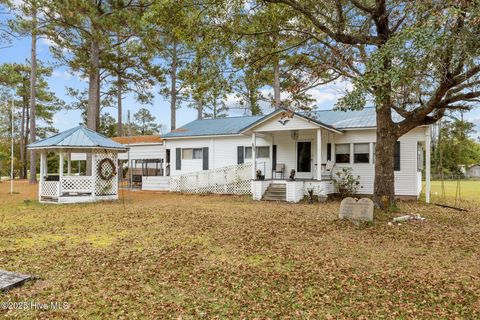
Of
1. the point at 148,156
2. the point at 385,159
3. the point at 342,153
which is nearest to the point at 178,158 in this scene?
the point at 148,156

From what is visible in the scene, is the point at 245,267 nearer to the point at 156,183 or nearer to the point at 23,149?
the point at 156,183

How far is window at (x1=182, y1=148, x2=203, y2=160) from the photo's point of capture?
67.2ft

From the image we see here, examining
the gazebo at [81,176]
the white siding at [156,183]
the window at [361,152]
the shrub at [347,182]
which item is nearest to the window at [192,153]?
the white siding at [156,183]

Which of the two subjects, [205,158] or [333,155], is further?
[205,158]

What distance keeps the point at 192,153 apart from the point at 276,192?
7.02m

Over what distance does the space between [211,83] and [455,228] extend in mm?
8404

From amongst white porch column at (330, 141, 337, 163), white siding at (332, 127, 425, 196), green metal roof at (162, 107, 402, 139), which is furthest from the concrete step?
white siding at (332, 127, 425, 196)

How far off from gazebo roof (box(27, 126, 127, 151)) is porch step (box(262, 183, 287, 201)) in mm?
7042

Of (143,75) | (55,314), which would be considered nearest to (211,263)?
(55,314)

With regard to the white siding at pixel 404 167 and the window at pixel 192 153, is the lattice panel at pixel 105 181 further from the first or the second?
the white siding at pixel 404 167

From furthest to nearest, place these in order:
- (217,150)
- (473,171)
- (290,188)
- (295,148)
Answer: (473,171), (217,150), (295,148), (290,188)

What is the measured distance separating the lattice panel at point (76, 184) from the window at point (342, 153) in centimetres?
1161

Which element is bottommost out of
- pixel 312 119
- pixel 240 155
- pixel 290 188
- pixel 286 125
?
pixel 290 188

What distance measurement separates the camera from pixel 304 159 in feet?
56.9
